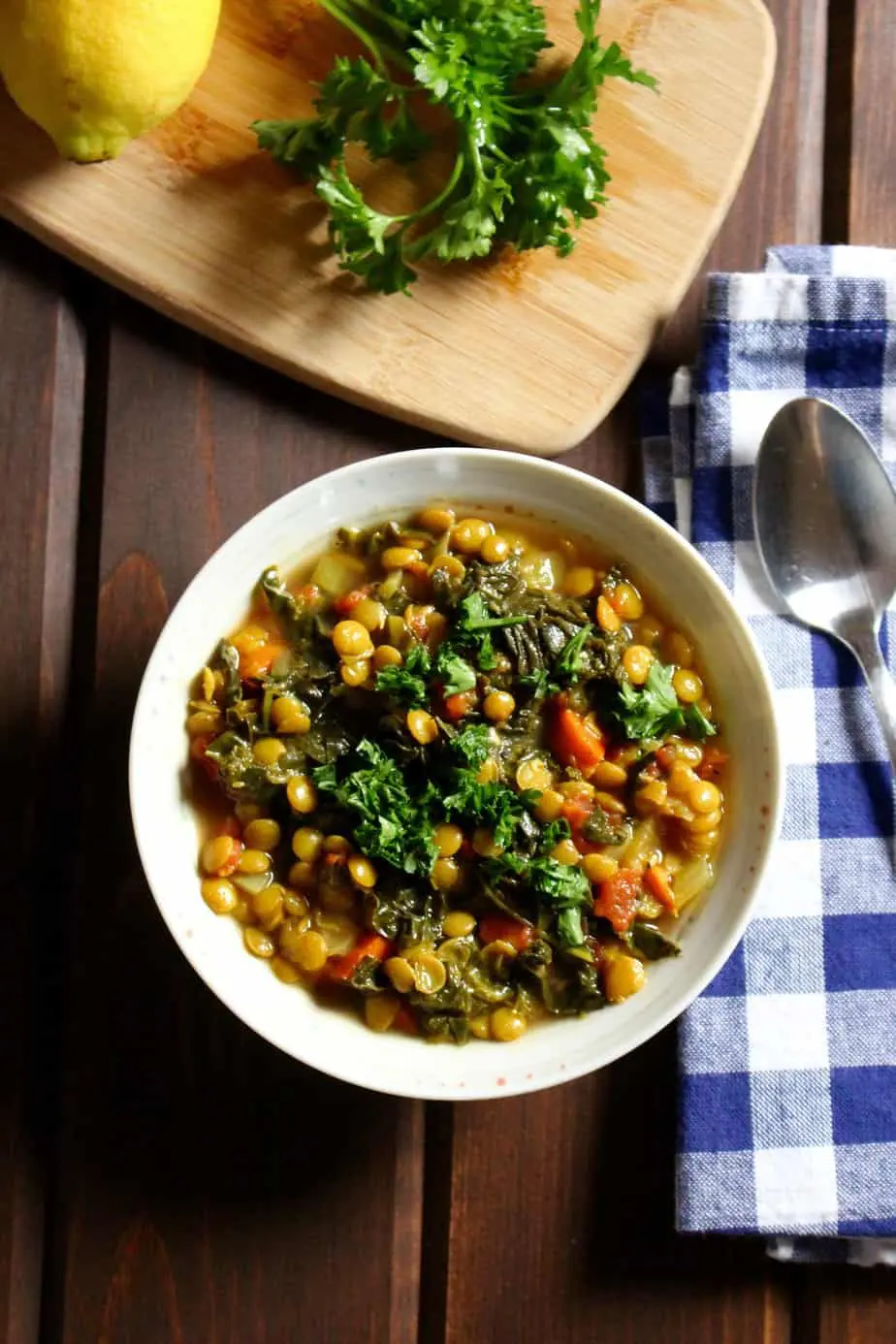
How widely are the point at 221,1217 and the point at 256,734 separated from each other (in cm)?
112

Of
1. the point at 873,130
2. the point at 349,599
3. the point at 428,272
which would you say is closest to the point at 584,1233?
the point at 349,599

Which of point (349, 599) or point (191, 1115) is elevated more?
point (349, 599)

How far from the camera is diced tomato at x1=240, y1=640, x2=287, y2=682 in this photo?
8.03 feet

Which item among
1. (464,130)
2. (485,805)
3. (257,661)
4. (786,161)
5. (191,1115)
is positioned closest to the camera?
(485,805)

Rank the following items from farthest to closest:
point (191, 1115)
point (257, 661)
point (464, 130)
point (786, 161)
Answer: point (786, 161), point (191, 1115), point (464, 130), point (257, 661)

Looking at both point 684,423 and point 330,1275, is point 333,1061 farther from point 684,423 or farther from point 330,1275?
point 684,423

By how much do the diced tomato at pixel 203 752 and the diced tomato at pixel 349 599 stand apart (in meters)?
0.34

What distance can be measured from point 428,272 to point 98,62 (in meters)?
0.77

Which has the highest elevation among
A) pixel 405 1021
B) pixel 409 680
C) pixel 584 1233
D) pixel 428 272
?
pixel 428 272

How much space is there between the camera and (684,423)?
2.84 meters

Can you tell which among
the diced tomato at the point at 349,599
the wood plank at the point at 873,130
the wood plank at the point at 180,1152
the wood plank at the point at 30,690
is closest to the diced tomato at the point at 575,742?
the diced tomato at the point at 349,599

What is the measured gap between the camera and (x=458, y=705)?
2.40 meters

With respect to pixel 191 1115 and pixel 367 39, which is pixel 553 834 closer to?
pixel 191 1115

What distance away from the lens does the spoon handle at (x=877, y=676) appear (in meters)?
2.77
